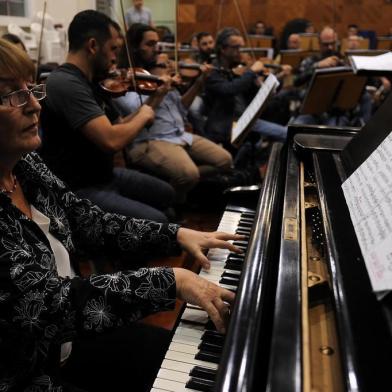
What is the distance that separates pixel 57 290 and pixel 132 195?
1.66 meters

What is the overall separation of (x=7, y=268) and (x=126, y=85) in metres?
2.38

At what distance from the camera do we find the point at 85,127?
2.23 meters

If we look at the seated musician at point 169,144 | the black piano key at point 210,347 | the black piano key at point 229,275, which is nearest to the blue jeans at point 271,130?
the seated musician at point 169,144

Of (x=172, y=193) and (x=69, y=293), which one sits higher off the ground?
(x=69, y=293)

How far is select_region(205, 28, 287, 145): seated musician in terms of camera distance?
4.16 m

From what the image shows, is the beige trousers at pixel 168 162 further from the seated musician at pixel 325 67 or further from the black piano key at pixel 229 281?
the seated musician at pixel 325 67

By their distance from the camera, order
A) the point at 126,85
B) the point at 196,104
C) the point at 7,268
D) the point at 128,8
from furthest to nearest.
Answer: the point at 128,8 → the point at 196,104 → the point at 126,85 → the point at 7,268

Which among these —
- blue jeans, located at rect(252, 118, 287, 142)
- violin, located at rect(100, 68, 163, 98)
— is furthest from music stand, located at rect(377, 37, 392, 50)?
violin, located at rect(100, 68, 163, 98)

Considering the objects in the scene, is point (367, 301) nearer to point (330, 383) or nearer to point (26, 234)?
point (330, 383)

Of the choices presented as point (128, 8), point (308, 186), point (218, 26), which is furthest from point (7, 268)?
point (218, 26)

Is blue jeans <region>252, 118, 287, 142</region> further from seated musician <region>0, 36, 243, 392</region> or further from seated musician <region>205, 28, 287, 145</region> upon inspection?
seated musician <region>0, 36, 243, 392</region>

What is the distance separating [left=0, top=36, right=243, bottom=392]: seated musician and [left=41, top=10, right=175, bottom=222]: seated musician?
82 cm

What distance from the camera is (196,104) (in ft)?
14.5

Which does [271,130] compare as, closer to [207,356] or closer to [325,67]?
[325,67]
